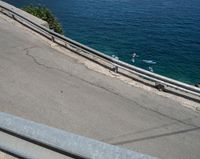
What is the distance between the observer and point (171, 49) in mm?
59719

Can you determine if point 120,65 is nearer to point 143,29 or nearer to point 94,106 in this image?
point 94,106

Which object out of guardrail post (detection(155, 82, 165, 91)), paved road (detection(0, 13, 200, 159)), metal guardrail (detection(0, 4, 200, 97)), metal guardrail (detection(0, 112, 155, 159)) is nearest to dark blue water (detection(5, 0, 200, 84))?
metal guardrail (detection(0, 4, 200, 97))

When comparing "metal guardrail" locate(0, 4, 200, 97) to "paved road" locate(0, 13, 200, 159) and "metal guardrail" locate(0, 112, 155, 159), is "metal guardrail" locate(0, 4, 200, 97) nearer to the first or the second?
"paved road" locate(0, 13, 200, 159)

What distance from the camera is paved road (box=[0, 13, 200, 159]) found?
789 cm

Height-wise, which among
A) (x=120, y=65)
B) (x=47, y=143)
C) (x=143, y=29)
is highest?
(x=47, y=143)

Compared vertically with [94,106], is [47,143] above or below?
above

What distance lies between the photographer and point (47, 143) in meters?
3.76

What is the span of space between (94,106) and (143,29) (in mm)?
62937

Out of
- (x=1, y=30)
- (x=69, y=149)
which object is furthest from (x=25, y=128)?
(x=1, y=30)

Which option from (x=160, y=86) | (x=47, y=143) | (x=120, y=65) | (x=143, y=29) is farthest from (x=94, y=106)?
(x=143, y=29)

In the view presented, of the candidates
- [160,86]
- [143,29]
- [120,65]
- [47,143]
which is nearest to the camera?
[47,143]

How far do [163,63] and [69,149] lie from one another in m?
52.4

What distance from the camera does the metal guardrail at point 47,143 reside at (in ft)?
11.3

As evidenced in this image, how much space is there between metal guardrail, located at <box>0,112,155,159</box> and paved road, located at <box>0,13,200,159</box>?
12.6 feet
